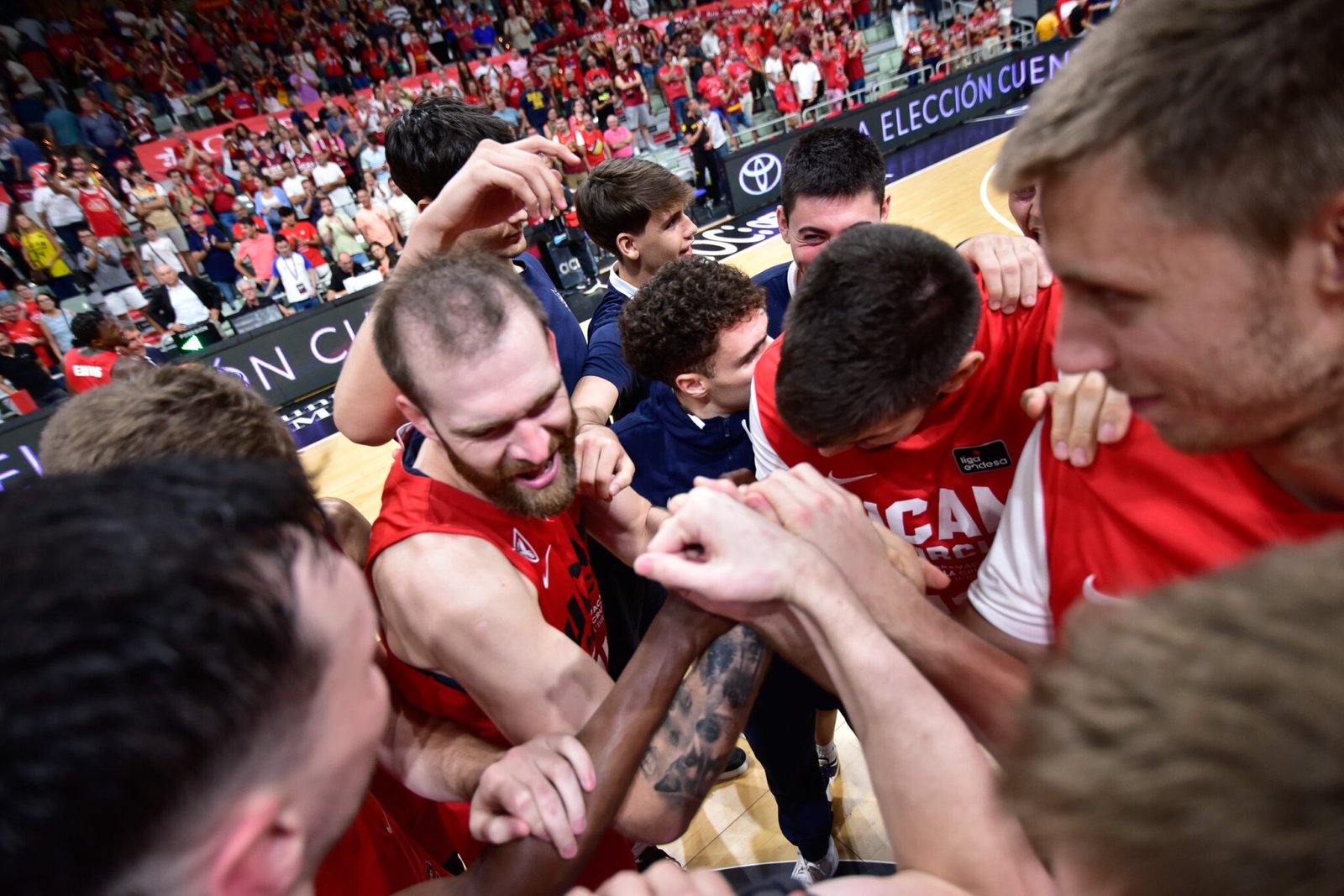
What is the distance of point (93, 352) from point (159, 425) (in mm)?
7461

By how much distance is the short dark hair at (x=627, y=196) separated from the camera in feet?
13.1

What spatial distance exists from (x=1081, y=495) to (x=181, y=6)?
20.5 m

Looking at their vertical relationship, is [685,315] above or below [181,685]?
below

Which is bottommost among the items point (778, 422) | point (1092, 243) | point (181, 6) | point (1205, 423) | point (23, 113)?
point (778, 422)

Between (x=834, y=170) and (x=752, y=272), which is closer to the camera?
(x=834, y=170)

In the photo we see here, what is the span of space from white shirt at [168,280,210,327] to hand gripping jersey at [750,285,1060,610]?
10581mm

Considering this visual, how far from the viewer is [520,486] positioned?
1.93m

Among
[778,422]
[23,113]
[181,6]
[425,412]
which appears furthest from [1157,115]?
[181,6]

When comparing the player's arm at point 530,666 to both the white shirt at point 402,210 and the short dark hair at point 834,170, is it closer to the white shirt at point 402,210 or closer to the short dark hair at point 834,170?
the short dark hair at point 834,170

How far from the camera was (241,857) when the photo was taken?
0.78 metres

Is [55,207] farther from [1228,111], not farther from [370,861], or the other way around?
[1228,111]

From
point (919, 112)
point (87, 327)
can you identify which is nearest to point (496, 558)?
point (87, 327)

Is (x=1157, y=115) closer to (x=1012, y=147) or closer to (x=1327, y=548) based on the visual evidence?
(x=1012, y=147)

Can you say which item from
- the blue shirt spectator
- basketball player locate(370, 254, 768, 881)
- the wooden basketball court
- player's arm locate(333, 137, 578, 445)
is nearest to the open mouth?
basketball player locate(370, 254, 768, 881)
